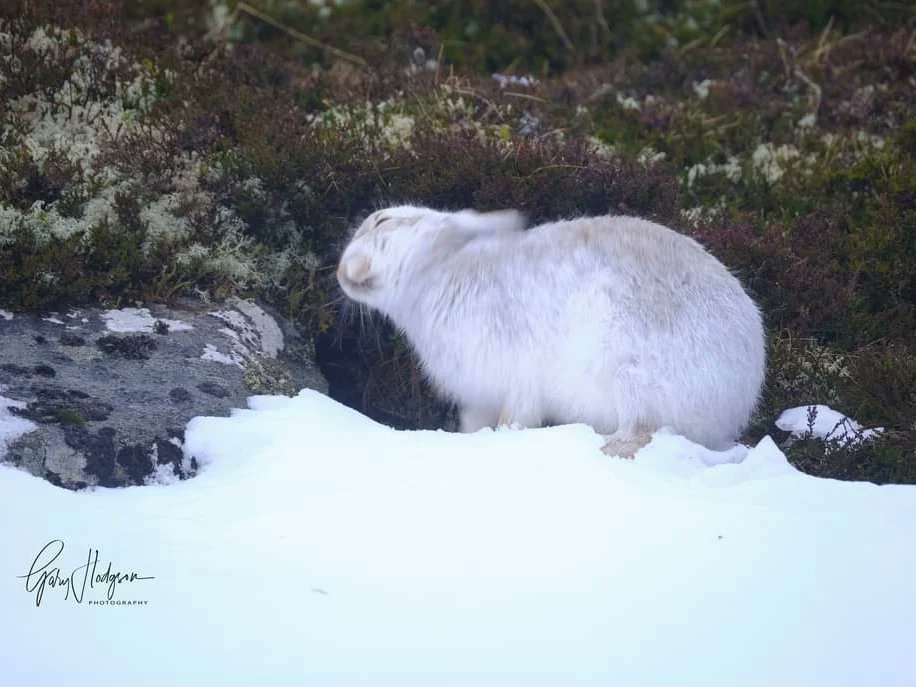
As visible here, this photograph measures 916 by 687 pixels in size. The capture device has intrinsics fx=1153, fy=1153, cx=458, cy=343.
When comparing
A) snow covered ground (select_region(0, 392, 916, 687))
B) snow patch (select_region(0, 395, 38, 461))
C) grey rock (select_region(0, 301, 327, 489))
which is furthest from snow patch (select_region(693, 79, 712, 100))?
snow patch (select_region(0, 395, 38, 461))

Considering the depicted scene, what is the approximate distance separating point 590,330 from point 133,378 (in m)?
1.92

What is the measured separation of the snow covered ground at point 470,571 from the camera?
10.3ft

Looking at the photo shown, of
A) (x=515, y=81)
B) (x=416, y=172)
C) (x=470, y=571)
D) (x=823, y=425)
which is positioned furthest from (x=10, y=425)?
(x=515, y=81)

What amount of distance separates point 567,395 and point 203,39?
5.21m

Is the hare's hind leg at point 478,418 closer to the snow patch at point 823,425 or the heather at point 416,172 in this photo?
the heather at point 416,172

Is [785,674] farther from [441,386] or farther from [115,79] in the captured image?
[115,79]

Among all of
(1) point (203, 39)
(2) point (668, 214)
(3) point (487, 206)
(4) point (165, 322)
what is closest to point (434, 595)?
(4) point (165, 322)

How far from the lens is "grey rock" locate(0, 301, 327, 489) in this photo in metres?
4.28

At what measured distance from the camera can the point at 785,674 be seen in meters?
3.12

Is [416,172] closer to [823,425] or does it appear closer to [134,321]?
[134,321]

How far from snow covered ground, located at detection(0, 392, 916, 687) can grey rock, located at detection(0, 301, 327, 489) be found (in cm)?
17

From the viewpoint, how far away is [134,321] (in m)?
5.27

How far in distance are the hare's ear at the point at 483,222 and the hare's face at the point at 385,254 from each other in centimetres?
8

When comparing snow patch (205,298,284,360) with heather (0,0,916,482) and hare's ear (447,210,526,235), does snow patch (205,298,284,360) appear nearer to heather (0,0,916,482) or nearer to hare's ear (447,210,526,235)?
heather (0,0,916,482)
